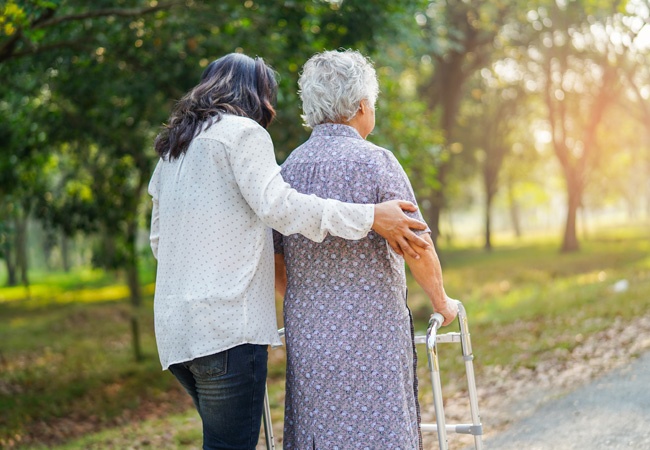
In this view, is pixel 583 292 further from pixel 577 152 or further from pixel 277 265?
pixel 577 152

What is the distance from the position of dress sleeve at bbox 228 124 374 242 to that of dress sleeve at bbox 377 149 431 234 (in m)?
0.11

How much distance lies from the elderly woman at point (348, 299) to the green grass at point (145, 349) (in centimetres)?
406

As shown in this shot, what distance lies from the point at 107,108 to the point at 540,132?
25.6m

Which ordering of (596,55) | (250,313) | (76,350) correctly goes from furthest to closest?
(596,55)
(76,350)
(250,313)

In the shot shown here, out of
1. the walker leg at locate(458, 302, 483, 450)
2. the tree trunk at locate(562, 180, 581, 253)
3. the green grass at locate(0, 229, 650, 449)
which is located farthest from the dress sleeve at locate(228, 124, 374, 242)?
the tree trunk at locate(562, 180, 581, 253)

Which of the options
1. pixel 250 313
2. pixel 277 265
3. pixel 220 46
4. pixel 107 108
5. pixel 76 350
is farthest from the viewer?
pixel 76 350

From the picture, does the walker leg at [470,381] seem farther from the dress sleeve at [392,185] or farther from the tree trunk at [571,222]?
the tree trunk at [571,222]

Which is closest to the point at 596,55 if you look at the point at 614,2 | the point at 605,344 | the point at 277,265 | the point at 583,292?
the point at 614,2

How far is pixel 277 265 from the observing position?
278 cm

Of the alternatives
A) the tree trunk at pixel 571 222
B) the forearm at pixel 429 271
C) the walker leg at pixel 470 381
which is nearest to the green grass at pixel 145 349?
the walker leg at pixel 470 381

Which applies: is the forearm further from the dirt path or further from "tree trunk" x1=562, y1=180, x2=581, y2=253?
"tree trunk" x1=562, y1=180, x2=581, y2=253

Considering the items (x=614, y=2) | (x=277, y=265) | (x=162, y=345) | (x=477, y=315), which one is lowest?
(x=477, y=315)

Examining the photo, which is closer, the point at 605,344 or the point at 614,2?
the point at 605,344

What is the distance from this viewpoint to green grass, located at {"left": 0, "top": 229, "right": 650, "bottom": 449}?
7863mm
